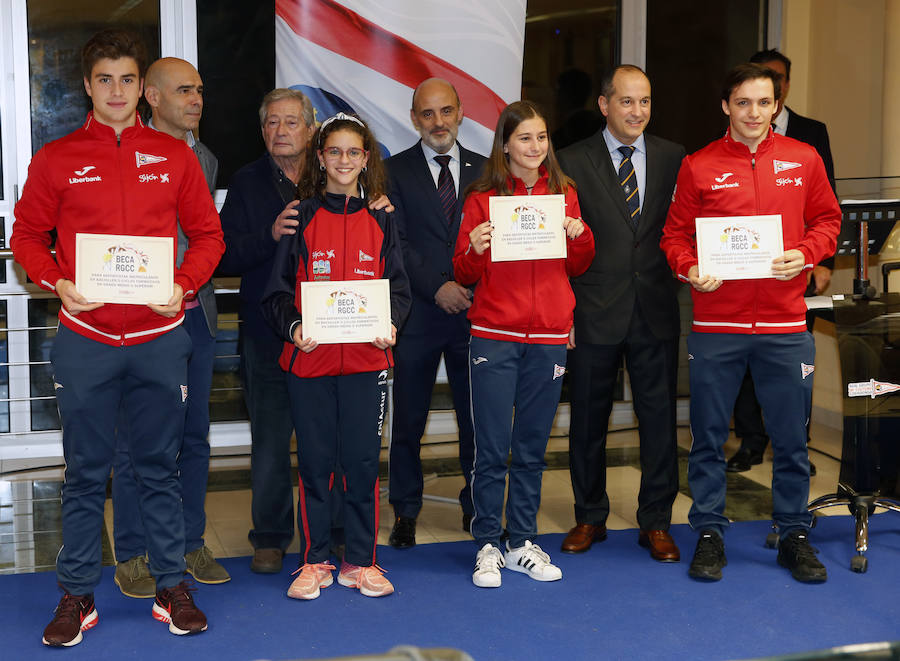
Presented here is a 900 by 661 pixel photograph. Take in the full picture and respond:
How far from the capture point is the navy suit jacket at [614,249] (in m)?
3.48

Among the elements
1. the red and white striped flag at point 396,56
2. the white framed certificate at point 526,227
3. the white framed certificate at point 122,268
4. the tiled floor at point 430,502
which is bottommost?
the tiled floor at point 430,502

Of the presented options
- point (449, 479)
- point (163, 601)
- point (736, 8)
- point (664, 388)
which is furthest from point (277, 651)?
point (736, 8)

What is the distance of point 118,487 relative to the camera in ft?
10.3

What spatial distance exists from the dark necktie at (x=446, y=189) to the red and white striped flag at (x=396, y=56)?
641 mm

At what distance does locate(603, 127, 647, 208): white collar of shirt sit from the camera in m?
3.52

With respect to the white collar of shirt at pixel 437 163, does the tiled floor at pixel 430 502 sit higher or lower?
lower

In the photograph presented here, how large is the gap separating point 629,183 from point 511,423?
0.97m

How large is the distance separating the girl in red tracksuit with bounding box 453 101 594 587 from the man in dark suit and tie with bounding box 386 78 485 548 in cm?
26

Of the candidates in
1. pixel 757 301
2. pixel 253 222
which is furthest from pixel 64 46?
pixel 757 301

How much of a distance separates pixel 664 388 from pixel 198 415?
1.66 metres

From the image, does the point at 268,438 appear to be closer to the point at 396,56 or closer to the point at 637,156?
the point at 637,156

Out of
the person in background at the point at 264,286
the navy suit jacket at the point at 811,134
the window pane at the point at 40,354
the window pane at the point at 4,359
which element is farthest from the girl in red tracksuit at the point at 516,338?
the window pane at the point at 4,359

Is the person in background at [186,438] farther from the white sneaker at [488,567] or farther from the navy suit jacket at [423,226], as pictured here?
the white sneaker at [488,567]

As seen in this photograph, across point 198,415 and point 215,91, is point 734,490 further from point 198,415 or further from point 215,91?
point 215,91
